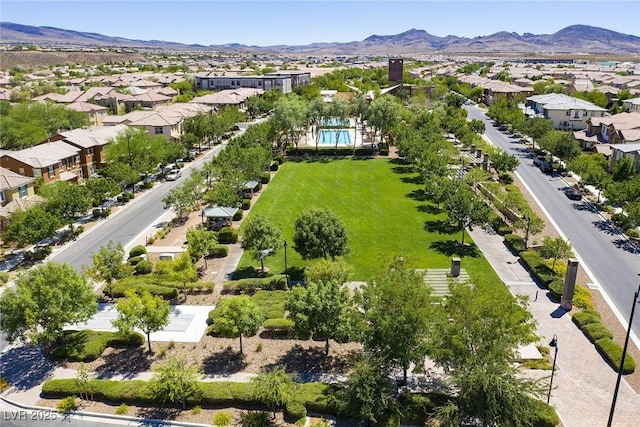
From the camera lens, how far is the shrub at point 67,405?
25188mm

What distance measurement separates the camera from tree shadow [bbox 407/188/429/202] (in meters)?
60.3

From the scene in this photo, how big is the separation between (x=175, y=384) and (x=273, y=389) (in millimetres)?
5207

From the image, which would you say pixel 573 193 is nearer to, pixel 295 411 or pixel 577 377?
pixel 577 377

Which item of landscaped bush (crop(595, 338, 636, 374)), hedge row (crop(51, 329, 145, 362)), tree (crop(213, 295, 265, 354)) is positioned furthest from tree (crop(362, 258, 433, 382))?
hedge row (crop(51, 329, 145, 362))

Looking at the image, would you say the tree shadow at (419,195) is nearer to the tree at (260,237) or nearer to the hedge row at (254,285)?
the tree at (260,237)

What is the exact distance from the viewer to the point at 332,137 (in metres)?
101

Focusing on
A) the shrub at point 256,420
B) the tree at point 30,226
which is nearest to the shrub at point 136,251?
the tree at point 30,226

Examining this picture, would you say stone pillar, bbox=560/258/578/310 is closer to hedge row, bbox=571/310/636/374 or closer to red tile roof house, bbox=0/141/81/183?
hedge row, bbox=571/310/636/374

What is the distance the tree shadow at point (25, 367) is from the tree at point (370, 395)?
18140 mm

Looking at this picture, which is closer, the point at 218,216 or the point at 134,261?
the point at 134,261

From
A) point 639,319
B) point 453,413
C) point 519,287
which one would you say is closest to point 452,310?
point 453,413

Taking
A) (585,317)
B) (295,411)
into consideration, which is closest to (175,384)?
(295,411)

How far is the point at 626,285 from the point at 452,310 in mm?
22833

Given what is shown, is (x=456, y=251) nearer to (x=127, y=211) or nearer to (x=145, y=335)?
(x=145, y=335)
